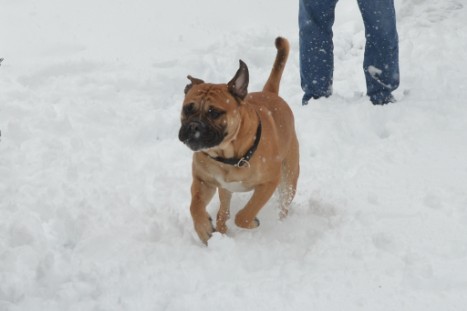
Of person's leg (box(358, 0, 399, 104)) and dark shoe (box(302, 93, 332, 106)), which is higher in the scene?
person's leg (box(358, 0, 399, 104))

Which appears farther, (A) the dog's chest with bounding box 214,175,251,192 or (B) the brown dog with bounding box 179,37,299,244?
(A) the dog's chest with bounding box 214,175,251,192

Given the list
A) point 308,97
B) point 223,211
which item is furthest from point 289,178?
point 308,97

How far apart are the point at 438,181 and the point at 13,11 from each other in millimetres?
5384

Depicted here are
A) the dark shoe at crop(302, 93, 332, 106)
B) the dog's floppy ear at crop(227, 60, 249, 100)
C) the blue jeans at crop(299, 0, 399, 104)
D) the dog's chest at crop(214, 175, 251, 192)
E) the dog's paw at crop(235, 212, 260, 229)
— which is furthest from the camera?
the dark shoe at crop(302, 93, 332, 106)

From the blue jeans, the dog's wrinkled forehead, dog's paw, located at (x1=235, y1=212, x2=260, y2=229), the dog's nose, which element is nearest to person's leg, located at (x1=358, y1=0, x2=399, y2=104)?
the blue jeans

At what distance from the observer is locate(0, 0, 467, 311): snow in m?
2.88

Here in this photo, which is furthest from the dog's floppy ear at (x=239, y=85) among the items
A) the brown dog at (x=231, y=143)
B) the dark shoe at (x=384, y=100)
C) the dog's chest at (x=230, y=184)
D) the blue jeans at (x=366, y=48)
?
the dark shoe at (x=384, y=100)

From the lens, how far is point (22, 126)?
14.8 feet

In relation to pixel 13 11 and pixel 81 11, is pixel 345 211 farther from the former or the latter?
pixel 13 11

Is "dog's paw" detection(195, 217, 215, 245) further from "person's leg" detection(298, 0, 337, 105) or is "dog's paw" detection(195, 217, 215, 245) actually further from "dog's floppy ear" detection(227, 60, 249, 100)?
"person's leg" detection(298, 0, 337, 105)

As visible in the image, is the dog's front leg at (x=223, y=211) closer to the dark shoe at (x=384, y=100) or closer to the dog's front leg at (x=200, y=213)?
the dog's front leg at (x=200, y=213)

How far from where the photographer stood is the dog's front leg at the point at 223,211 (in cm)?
352

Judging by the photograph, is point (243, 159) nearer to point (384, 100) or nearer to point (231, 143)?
point (231, 143)

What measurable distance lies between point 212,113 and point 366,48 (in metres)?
2.63
